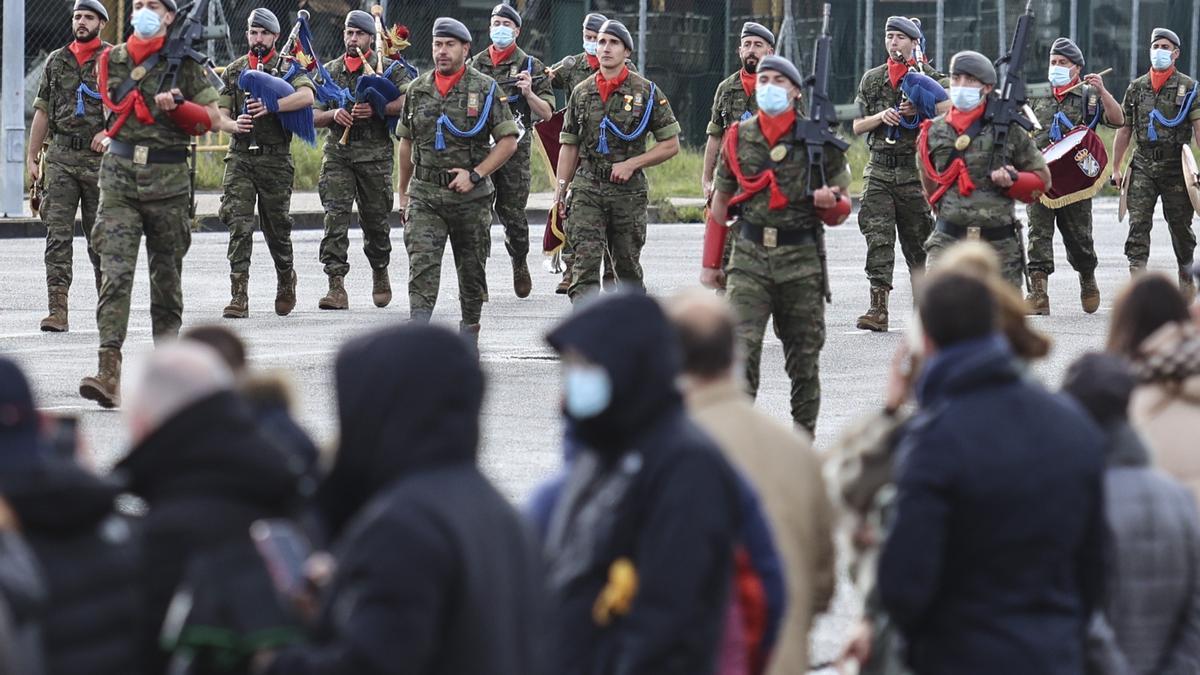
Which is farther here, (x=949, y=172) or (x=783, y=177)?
(x=949, y=172)

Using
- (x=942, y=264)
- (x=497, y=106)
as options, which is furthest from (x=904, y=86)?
(x=942, y=264)

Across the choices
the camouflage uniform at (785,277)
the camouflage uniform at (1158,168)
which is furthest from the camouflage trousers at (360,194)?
the camouflage uniform at (785,277)

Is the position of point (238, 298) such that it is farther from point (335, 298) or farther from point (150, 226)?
point (150, 226)

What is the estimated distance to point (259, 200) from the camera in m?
15.5

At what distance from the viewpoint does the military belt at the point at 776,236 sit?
30.4ft

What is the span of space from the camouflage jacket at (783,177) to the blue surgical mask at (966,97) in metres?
2.65

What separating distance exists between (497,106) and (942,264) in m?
8.69

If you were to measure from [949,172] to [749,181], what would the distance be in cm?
304

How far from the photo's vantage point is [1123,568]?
4.84 meters

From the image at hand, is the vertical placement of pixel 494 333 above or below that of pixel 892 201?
below

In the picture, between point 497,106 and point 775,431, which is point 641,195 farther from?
point 775,431

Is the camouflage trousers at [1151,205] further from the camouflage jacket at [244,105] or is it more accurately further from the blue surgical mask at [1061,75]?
the camouflage jacket at [244,105]

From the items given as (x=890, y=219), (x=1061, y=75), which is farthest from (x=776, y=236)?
(x=1061, y=75)

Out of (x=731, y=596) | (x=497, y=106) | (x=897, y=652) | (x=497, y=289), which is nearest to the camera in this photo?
(x=731, y=596)
